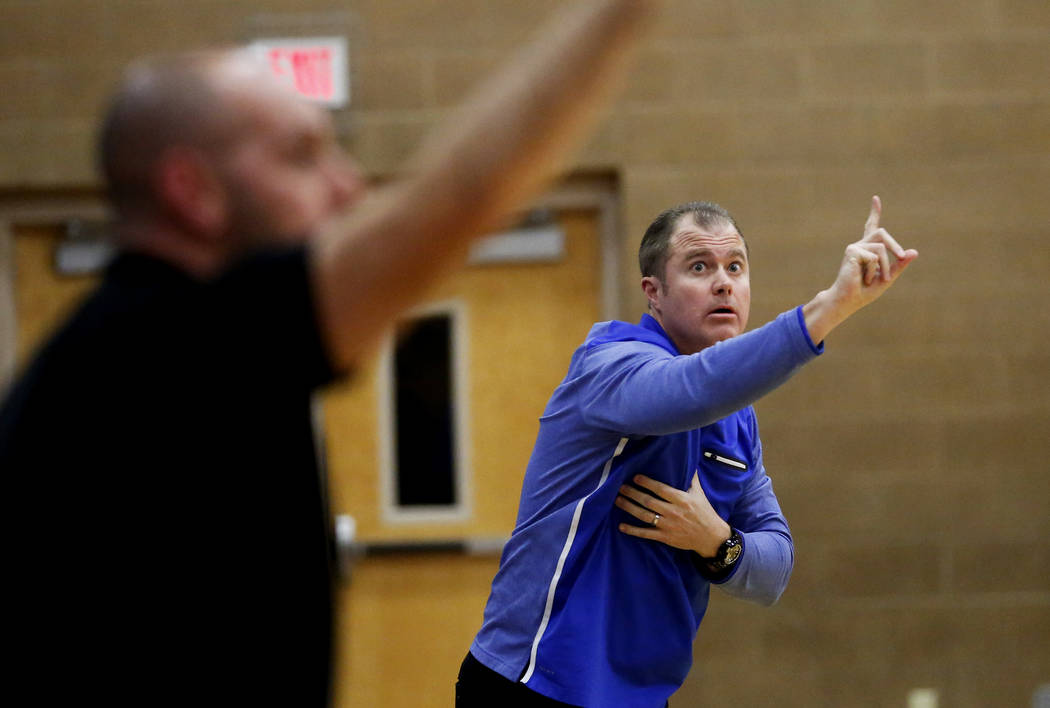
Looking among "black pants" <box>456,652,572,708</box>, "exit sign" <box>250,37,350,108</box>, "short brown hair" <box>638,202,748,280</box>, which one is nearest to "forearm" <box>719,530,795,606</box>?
"black pants" <box>456,652,572,708</box>

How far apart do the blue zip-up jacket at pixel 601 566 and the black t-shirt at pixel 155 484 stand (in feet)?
3.70

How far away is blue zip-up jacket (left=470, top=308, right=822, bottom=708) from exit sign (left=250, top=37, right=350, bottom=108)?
270 cm

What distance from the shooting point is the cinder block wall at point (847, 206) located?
4691mm

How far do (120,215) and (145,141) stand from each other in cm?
8

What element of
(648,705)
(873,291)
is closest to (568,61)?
(873,291)

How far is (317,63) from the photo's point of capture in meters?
4.78

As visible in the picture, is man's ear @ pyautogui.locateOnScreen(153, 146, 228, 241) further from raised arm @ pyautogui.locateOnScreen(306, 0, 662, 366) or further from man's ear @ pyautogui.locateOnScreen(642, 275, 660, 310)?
man's ear @ pyautogui.locateOnScreen(642, 275, 660, 310)

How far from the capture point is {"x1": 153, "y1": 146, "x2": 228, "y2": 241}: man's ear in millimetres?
1009

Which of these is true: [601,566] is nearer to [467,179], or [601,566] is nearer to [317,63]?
[467,179]

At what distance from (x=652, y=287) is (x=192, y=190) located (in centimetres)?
160

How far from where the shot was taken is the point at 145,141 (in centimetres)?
101

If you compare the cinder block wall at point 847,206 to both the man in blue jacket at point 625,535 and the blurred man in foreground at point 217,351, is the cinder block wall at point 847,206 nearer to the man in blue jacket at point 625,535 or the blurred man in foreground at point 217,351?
the man in blue jacket at point 625,535

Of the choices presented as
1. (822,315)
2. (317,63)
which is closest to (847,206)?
(317,63)

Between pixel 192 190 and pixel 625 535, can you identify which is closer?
pixel 192 190
